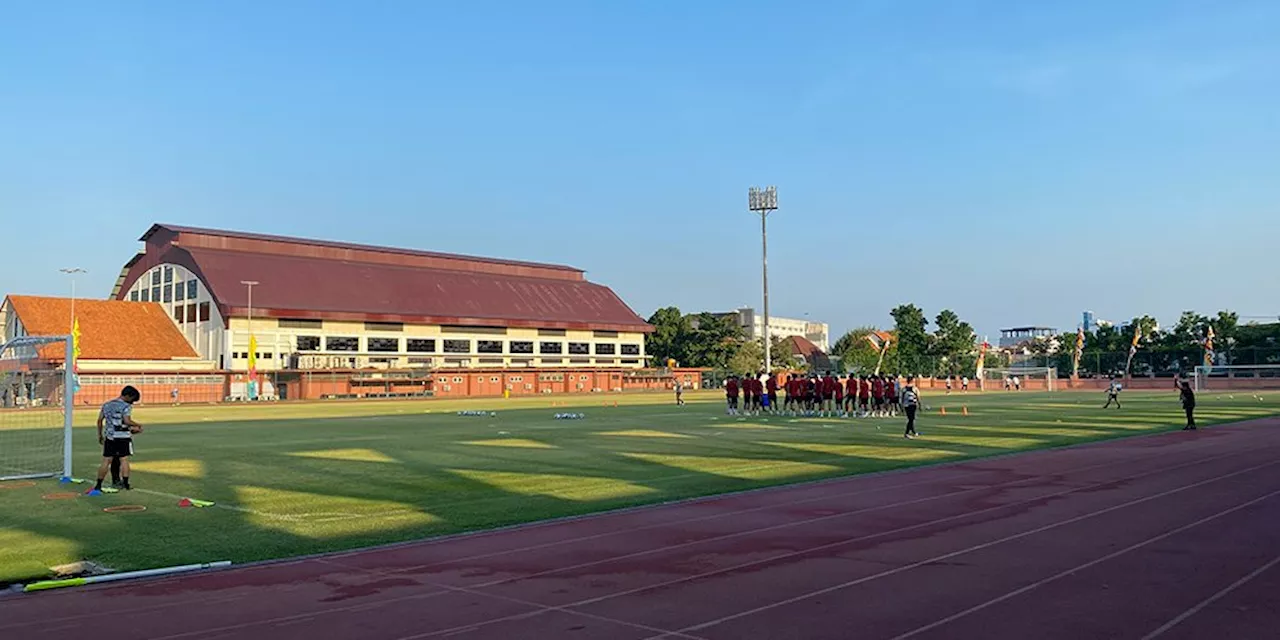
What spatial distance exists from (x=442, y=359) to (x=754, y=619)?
9080cm

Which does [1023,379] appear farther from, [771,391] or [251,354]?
[251,354]

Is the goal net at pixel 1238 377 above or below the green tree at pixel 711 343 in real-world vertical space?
below

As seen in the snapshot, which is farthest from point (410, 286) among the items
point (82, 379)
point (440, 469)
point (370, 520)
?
point (370, 520)

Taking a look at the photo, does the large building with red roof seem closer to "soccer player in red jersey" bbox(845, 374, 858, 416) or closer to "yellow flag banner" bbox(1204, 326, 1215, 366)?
"soccer player in red jersey" bbox(845, 374, 858, 416)

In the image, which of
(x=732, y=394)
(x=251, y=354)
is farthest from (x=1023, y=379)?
(x=251, y=354)

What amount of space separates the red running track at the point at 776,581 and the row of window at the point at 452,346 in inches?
3132

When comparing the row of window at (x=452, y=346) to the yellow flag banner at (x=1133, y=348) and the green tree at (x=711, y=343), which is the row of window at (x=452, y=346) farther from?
the yellow flag banner at (x=1133, y=348)

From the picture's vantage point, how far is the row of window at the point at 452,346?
88.5m

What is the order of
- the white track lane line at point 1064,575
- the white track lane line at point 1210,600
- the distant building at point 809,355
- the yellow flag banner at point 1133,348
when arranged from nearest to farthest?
the white track lane line at point 1210,600, the white track lane line at point 1064,575, the yellow flag banner at point 1133,348, the distant building at point 809,355

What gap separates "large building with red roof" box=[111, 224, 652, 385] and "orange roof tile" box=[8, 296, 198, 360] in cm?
233

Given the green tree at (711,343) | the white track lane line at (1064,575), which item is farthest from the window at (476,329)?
the white track lane line at (1064,575)

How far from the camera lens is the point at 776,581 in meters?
9.55

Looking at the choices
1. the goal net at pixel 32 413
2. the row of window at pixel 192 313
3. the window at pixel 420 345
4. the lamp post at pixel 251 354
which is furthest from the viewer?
the window at pixel 420 345

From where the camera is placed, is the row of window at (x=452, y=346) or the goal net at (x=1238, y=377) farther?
→ the row of window at (x=452, y=346)
